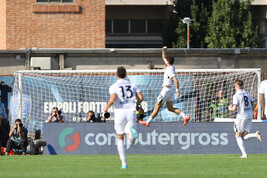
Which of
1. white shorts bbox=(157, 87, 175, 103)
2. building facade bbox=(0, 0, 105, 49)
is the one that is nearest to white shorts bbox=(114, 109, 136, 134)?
white shorts bbox=(157, 87, 175, 103)

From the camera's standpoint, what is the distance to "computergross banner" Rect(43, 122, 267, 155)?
2266 centimetres

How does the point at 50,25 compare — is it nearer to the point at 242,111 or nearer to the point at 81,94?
the point at 81,94

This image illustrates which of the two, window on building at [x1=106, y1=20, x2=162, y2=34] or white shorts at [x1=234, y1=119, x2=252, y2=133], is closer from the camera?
white shorts at [x1=234, y1=119, x2=252, y2=133]

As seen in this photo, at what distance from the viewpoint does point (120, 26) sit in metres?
59.5

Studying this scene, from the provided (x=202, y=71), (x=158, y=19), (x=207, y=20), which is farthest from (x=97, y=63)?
(x=158, y=19)

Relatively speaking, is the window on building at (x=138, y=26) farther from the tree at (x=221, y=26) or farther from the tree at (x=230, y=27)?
the tree at (x=221, y=26)

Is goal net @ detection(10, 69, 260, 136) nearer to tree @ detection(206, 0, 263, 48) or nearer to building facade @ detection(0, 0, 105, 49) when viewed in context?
building facade @ detection(0, 0, 105, 49)

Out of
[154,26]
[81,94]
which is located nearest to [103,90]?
[81,94]

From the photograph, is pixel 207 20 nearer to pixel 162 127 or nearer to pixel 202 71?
pixel 202 71

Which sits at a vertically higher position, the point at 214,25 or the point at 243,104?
the point at 214,25

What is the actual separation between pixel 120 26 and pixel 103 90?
3114 cm

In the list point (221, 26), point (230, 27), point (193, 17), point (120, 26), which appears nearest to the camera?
point (193, 17)

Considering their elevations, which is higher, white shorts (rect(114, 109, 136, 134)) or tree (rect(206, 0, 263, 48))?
tree (rect(206, 0, 263, 48))

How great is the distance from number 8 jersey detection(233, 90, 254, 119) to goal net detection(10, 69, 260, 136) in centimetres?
982
